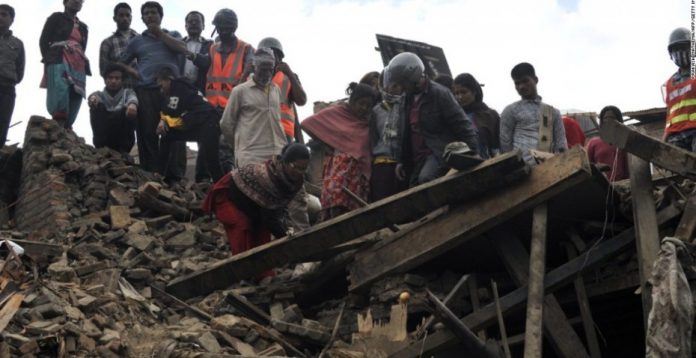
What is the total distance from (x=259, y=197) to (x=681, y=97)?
387 centimetres

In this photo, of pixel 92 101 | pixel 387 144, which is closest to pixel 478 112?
pixel 387 144

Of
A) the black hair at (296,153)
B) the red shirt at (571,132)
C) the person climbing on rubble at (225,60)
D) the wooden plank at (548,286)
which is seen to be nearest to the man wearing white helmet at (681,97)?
the red shirt at (571,132)

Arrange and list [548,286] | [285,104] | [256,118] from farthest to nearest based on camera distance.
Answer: [285,104] < [256,118] < [548,286]

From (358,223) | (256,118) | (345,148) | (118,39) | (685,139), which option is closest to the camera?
(358,223)

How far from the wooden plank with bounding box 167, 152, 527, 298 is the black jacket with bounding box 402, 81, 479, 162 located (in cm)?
91

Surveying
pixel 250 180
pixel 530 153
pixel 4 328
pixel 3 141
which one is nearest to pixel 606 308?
pixel 530 153

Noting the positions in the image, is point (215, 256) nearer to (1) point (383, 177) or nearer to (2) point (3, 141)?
(1) point (383, 177)

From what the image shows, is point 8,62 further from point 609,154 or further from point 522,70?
point 609,154

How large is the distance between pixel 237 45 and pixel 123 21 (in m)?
1.57

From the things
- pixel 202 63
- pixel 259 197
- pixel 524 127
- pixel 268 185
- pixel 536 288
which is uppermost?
pixel 202 63

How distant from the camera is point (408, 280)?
10.5 metres

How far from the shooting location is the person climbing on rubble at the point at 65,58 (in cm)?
1466

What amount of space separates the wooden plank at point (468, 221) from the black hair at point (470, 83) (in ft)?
6.20

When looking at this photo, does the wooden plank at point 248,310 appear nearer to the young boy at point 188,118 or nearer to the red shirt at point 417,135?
the red shirt at point 417,135
